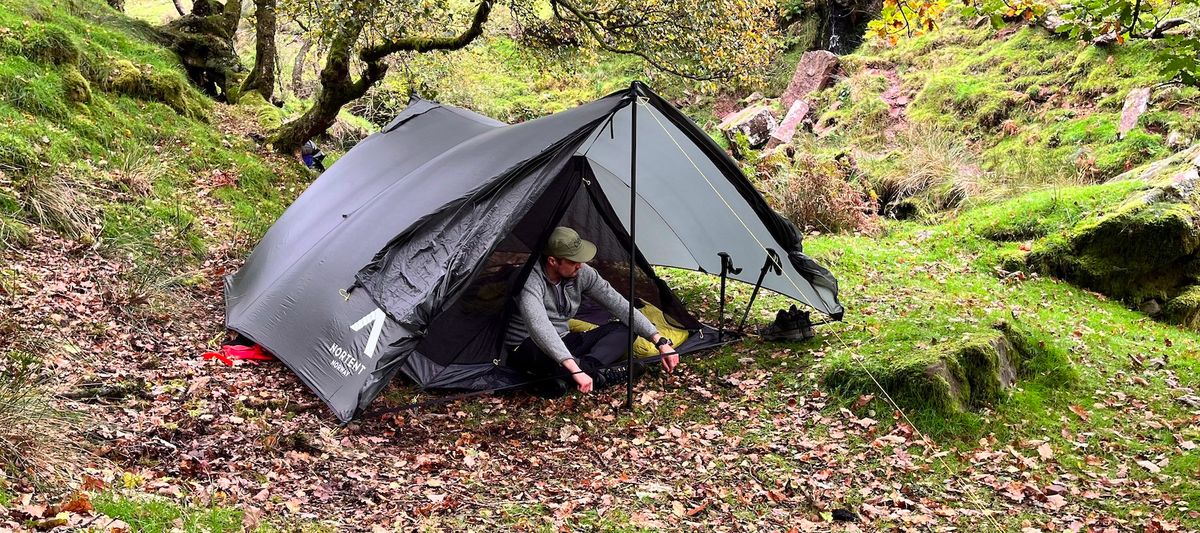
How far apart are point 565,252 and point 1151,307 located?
21.0 ft

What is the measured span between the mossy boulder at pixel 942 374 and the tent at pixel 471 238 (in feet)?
3.27

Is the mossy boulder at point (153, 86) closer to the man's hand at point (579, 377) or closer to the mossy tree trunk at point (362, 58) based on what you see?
the mossy tree trunk at point (362, 58)

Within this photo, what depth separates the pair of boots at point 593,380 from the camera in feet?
18.7

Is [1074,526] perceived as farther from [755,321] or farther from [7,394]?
[7,394]

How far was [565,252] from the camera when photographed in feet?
18.8

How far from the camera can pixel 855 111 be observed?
633 inches

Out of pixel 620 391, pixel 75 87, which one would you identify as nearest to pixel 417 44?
pixel 75 87

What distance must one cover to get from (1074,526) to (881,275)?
472cm

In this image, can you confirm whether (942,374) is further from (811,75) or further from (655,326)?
(811,75)

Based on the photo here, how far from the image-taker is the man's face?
5809mm

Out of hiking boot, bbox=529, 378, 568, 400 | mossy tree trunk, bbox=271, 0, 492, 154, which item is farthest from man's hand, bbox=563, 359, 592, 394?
mossy tree trunk, bbox=271, 0, 492, 154

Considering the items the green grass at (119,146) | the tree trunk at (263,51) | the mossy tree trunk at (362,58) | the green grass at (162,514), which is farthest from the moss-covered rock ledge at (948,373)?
the tree trunk at (263,51)

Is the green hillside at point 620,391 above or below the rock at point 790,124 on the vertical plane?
below

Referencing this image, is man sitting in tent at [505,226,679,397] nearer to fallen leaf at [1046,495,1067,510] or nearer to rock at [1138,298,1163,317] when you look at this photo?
fallen leaf at [1046,495,1067,510]
